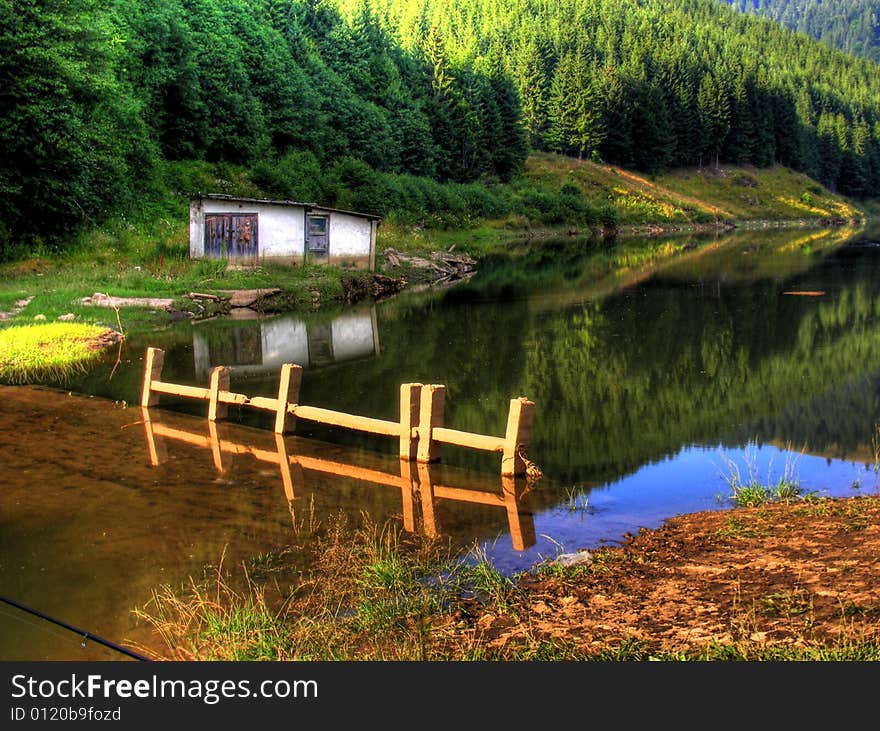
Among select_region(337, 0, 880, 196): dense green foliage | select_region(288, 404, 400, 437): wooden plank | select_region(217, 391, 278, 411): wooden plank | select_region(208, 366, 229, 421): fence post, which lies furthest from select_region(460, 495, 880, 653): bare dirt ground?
select_region(337, 0, 880, 196): dense green foliage

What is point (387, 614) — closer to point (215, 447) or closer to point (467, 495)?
point (467, 495)

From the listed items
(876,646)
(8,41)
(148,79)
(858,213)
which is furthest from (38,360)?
(858,213)

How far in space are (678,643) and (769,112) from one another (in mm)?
139969

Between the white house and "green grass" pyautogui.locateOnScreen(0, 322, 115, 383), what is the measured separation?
11904 millimetres

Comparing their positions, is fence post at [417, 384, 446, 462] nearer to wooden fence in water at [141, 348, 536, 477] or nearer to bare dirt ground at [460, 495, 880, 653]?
wooden fence in water at [141, 348, 536, 477]

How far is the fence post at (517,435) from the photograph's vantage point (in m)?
12.0

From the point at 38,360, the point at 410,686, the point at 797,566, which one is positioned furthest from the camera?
the point at 38,360

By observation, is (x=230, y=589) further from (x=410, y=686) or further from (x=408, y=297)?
(x=408, y=297)

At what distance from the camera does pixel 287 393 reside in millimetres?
14945

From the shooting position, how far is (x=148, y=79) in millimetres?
52000

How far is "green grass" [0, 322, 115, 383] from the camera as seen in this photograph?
20.1 metres

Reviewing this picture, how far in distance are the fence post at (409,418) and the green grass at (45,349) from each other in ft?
34.1

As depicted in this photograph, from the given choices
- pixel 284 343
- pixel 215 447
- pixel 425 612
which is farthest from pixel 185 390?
pixel 425 612

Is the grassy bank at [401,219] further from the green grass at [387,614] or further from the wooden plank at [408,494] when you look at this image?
the green grass at [387,614]
